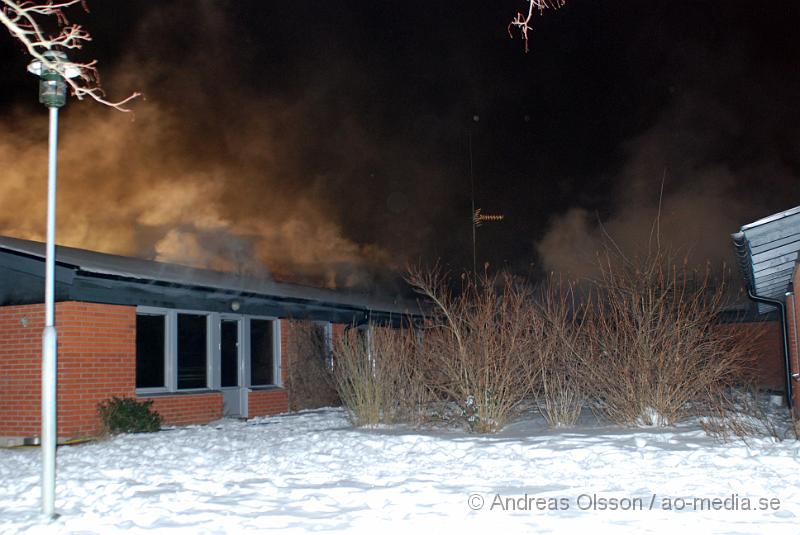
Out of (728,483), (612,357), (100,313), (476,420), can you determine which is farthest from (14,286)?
(728,483)

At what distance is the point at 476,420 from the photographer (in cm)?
1145

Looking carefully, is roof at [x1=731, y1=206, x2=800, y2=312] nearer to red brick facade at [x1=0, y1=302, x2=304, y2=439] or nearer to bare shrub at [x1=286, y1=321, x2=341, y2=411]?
bare shrub at [x1=286, y1=321, x2=341, y2=411]

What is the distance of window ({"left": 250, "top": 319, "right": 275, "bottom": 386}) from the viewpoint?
54.4 feet

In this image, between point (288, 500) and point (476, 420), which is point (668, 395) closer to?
point (476, 420)

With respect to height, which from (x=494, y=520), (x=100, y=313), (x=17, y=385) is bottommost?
(x=494, y=520)

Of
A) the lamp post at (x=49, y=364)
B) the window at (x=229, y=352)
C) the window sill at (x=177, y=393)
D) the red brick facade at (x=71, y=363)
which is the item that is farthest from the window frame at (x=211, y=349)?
the lamp post at (x=49, y=364)

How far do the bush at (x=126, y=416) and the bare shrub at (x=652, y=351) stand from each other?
21.8 ft

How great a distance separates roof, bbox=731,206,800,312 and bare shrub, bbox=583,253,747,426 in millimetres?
753

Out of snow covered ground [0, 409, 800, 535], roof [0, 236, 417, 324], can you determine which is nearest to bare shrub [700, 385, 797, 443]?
snow covered ground [0, 409, 800, 535]

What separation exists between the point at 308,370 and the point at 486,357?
22.4ft

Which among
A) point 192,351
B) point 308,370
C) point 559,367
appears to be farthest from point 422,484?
point 308,370

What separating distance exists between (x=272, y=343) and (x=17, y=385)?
5.42 meters

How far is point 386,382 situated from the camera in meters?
12.5

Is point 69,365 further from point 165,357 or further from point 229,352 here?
point 229,352
